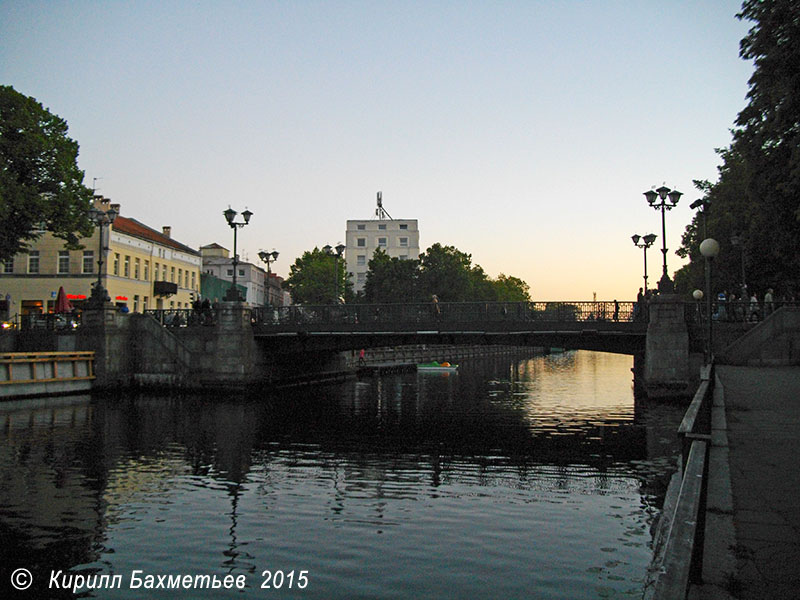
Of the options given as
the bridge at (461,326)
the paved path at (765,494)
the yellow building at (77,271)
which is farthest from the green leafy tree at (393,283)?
the paved path at (765,494)

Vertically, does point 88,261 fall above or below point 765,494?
above

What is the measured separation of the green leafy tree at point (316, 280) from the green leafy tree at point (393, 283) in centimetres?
475

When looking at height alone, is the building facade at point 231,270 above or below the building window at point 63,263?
above

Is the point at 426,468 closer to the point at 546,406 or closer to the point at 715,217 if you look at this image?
the point at 546,406

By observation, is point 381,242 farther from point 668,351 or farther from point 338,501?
point 338,501

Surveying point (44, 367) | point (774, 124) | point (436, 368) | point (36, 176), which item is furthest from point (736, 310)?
point (36, 176)

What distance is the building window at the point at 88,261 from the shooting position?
2357 inches

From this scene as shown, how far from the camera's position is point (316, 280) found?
10419 centimetres

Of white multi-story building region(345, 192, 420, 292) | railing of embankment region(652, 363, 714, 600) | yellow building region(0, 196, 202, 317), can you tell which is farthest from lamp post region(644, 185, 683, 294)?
white multi-story building region(345, 192, 420, 292)

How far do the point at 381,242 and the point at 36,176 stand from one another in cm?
9933

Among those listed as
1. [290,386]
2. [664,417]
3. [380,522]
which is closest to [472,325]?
[664,417]

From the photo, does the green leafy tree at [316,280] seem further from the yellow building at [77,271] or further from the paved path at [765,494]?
the paved path at [765,494]

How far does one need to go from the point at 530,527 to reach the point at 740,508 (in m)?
4.79

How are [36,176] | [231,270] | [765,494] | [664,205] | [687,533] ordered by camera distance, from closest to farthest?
1. [687,533]
2. [765,494]
3. [664,205]
4. [36,176]
5. [231,270]
